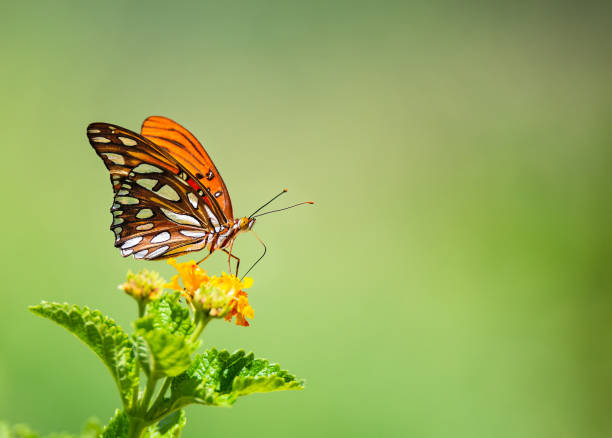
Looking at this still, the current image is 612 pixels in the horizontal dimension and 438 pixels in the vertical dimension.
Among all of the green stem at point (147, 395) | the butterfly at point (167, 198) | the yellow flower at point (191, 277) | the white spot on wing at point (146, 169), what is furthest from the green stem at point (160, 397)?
the white spot on wing at point (146, 169)

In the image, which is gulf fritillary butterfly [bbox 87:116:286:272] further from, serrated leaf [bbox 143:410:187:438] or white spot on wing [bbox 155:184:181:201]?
serrated leaf [bbox 143:410:187:438]

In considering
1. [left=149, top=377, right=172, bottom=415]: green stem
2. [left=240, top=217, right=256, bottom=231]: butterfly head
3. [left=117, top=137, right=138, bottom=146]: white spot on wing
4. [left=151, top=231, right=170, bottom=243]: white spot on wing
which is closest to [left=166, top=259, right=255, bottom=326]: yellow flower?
[left=149, top=377, right=172, bottom=415]: green stem

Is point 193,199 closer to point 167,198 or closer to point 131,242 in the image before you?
point 167,198

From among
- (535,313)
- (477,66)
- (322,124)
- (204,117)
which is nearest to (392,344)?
(535,313)

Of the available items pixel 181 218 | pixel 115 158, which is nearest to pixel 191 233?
pixel 181 218

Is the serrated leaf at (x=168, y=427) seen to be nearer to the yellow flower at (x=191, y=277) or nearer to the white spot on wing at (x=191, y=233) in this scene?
the yellow flower at (x=191, y=277)
